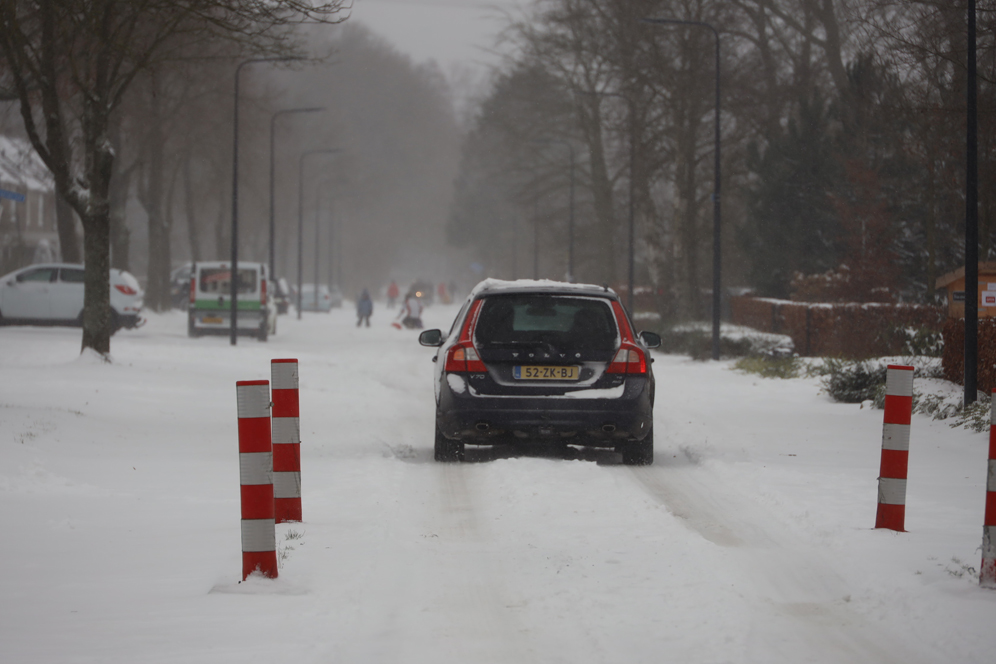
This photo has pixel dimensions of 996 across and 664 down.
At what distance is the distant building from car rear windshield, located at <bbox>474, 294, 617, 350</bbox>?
558 inches

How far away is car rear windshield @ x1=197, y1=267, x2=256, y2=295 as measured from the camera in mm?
31172

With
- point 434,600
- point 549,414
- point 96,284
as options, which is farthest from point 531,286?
point 96,284

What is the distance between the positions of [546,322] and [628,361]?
2.49 feet

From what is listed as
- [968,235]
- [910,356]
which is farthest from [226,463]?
[910,356]

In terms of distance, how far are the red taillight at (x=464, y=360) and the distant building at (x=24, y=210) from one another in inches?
557

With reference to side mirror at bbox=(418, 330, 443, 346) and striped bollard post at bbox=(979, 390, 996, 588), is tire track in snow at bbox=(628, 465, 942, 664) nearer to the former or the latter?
striped bollard post at bbox=(979, 390, 996, 588)

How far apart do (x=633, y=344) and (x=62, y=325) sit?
22.0 metres

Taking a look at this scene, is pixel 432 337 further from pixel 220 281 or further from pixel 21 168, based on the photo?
pixel 21 168

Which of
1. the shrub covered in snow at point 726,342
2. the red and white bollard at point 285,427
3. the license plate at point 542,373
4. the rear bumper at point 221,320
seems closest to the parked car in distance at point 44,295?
the rear bumper at point 221,320

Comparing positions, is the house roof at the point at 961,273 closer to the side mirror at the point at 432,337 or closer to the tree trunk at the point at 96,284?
the side mirror at the point at 432,337

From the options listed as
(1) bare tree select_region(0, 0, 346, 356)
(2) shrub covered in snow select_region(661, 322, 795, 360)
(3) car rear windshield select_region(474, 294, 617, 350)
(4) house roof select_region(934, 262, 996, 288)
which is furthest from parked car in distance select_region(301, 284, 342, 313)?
(3) car rear windshield select_region(474, 294, 617, 350)

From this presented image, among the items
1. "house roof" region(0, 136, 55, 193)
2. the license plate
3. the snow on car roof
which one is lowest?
the license plate

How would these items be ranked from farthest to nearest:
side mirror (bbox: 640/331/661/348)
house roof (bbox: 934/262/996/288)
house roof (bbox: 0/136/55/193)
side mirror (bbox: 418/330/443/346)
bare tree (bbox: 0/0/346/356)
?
house roof (bbox: 0/136/55/193) < bare tree (bbox: 0/0/346/356) < house roof (bbox: 934/262/996/288) < side mirror (bbox: 418/330/443/346) < side mirror (bbox: 640/331/661/348)

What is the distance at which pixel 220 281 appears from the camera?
31.3 m
